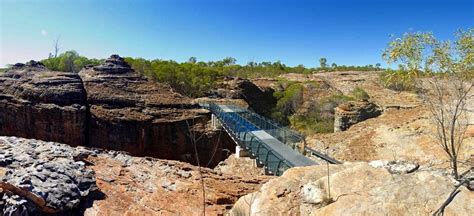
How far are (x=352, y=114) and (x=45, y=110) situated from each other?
76.6ft

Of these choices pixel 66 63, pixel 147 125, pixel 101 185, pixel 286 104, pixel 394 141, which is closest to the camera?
pixel 101 185

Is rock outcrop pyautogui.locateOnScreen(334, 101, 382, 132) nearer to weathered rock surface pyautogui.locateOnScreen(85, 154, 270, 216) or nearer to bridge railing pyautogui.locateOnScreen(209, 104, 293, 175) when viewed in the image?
bridge railing pyautogui.locateOnScreen(209, 104, 293, 175)

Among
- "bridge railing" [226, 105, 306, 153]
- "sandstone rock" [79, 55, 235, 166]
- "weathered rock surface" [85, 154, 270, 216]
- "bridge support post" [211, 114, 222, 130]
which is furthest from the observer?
"sandstone rock" [79, 55, 235, 166]

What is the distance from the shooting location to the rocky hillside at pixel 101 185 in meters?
7.93

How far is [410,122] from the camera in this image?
77.4 ft

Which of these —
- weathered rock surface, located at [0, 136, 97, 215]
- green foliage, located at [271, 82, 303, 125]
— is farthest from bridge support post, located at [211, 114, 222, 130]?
weathered rock surface, located at [0, 136, 97, 215]

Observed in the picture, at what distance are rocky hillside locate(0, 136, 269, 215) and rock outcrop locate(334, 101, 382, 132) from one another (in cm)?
1950

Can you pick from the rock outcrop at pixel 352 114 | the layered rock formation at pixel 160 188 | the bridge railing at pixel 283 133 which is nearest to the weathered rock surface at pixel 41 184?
the layered rock formation at pixel 160 188

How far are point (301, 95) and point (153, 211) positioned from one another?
3756 cm

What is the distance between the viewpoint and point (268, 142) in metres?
17.5

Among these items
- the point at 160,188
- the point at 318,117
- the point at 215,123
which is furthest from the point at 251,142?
the point at 318,117

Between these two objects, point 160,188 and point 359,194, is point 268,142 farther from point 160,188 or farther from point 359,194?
point 359,194

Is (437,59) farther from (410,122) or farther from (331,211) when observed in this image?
(410,122)

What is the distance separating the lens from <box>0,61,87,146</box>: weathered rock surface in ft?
86.1
